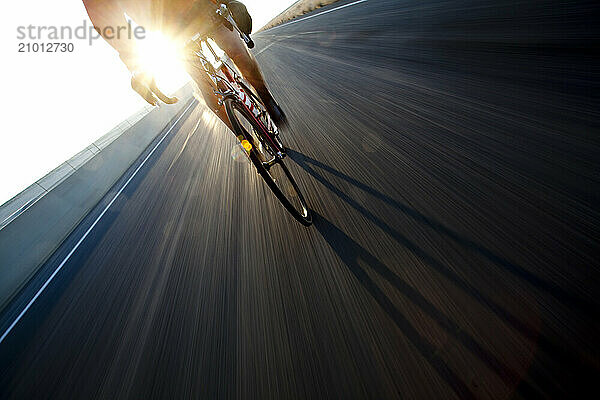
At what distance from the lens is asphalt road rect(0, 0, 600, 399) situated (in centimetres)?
122

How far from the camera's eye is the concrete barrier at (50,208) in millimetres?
3504

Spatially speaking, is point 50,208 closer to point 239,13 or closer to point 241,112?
point 241,112

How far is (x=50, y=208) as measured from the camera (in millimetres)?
4496

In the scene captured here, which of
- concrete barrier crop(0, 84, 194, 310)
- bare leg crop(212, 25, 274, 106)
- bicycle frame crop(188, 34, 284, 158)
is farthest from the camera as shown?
concrete barrier crop(0, 84, 194, 310)

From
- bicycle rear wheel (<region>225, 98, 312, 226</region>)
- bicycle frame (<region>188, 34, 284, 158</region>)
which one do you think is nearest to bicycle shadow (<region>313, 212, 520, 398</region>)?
bicycle rear wheel (<region>225, 98, 312, 226</region>)

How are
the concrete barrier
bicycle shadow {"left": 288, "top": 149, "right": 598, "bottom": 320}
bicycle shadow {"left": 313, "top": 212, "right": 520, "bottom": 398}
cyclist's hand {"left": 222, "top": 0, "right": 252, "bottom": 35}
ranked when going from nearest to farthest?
bicycle shadow {"left": 313, "top": 212, "right": 520, "bottom": 398} < bicycle shadow {"left": 288, "top": 149, "right": 598, "bottom": 320} < cyclist's hand {"left": 222, "top": 0, "right": 252, "bottom": 35} < the concrete barrier

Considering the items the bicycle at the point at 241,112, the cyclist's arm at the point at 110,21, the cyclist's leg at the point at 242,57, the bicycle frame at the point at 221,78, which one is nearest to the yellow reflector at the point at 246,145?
the bicycle at the point at 241,112

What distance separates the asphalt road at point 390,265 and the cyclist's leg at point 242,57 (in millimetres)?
991

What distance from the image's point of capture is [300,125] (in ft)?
13.4

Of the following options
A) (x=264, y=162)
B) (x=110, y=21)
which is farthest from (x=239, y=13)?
(x=264, y=162)

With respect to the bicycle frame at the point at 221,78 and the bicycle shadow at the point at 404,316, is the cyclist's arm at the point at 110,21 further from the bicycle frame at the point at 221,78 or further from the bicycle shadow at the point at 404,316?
the bicycle shadow at the point at 404,316

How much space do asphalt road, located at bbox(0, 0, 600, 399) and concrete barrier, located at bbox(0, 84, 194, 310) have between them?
456 mm

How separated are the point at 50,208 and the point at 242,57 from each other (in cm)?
502

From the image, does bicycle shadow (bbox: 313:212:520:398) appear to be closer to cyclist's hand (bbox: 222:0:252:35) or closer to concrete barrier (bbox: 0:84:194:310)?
cyclist's hand (bbox: 222:0:252:35)
